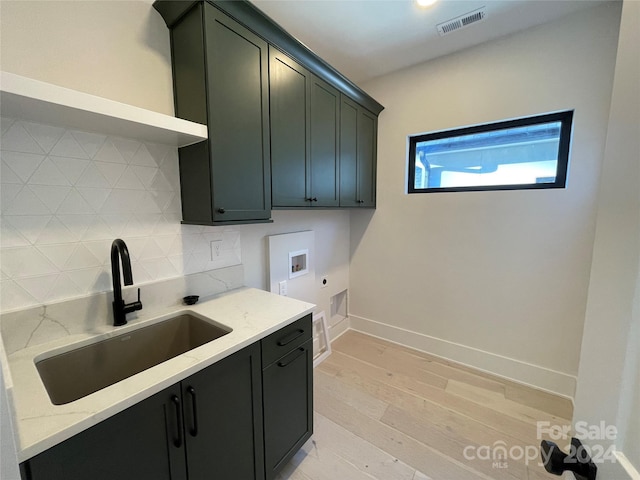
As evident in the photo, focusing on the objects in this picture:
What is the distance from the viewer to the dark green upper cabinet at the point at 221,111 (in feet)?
4.10

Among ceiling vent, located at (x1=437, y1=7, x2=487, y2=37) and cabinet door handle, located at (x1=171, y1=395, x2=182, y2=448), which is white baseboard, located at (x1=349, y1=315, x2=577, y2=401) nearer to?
cabinet door handle, located at (x1=171, y1=395, x2=182, y2=448)

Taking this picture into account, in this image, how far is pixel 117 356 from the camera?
1205 millimetres

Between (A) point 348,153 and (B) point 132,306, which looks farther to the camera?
(A) point 348,153

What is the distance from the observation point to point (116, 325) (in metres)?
1.22

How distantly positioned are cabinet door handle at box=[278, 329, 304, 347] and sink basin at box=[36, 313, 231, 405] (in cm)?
26

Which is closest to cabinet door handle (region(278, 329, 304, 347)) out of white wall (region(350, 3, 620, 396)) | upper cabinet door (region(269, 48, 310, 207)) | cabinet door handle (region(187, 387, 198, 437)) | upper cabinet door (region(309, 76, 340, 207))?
cabinet door handle (region(187, 387, 198, 437))

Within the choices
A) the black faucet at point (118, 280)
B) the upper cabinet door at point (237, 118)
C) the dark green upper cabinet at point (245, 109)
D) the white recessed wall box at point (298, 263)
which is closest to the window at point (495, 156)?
the dark green upper cabinet at point (245, 109)

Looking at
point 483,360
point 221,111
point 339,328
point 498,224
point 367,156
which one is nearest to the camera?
point 221,111

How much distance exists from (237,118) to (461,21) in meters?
1.74

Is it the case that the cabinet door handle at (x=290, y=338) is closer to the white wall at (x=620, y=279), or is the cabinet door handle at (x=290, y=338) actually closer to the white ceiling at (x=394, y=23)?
the white wall at (x=620, y=279)

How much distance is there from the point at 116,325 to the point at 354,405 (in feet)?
5.43

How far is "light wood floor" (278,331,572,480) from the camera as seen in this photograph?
147cm

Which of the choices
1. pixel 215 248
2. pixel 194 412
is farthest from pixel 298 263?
pixel 194 412

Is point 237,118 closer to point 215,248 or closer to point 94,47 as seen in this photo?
point 94,47
